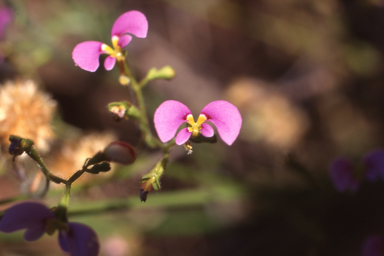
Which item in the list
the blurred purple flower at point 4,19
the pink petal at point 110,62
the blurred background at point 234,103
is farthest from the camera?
the blurred background at point 234,103

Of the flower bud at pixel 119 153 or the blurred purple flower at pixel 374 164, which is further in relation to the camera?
the blurred purple flower at pixel 374 164

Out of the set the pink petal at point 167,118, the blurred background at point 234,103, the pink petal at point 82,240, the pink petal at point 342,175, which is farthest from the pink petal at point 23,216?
the pink petal at point 342,175

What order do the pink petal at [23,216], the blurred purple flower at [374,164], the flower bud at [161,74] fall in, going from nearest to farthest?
the pink petal at [23,216] → the flower bud at [161,74] → the blurred purple flower at [374,164]

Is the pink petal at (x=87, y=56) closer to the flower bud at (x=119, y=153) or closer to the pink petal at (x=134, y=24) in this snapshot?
the pink petal at (x=134, y=24)

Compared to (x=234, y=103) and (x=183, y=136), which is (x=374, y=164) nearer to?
(x=183, y=136)

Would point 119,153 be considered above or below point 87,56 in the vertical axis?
below

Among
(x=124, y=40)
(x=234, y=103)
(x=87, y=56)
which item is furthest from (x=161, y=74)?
(x=234, y=103)

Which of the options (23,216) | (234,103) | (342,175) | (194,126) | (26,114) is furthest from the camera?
(234,103)

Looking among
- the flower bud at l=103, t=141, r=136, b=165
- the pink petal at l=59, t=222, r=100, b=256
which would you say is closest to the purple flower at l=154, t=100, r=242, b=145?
the flower bud at l=103, t=141, r=136, b=165
